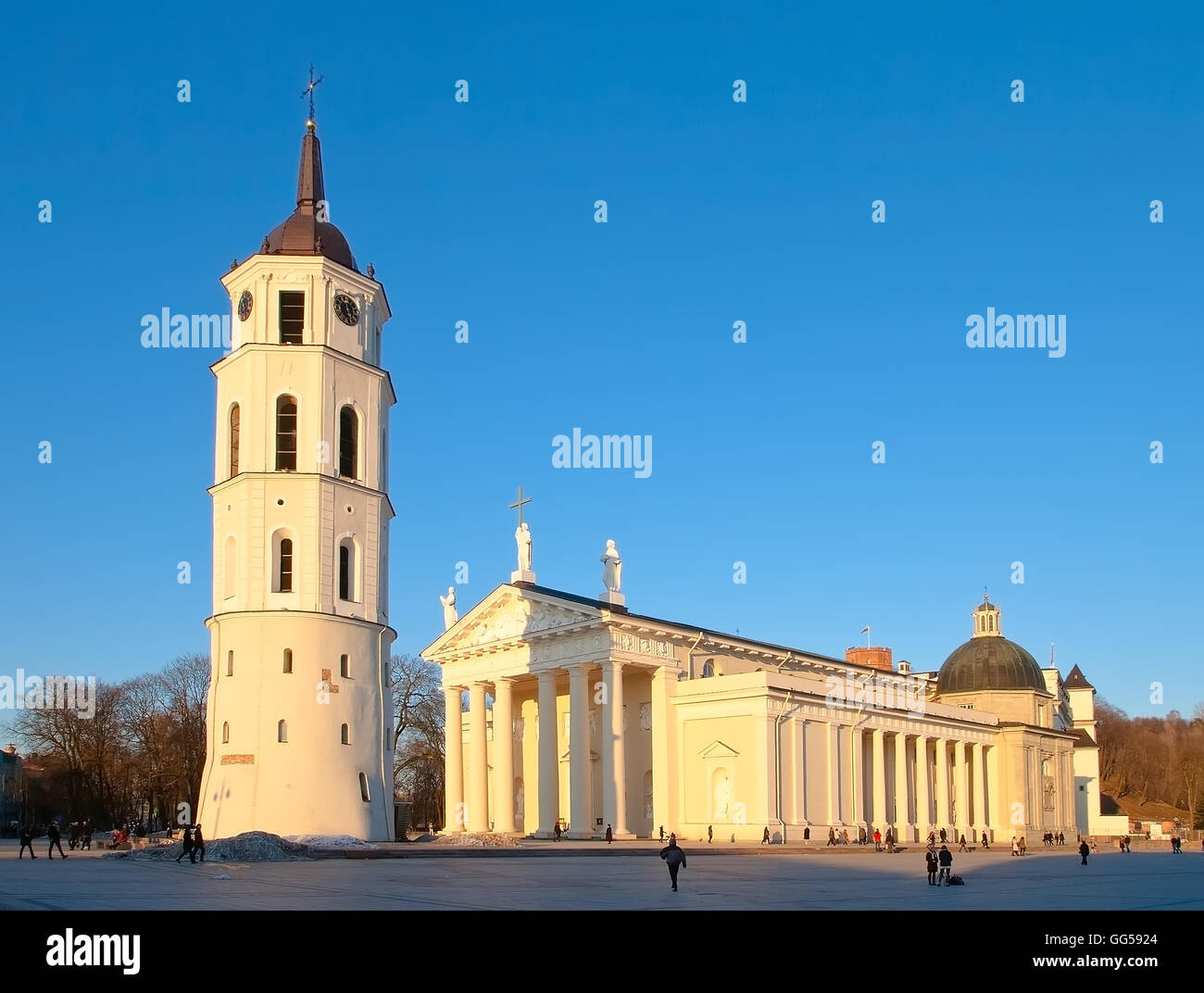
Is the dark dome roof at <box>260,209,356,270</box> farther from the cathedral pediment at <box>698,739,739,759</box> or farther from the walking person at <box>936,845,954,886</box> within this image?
the walking person at <box>936,845,954,886</box>

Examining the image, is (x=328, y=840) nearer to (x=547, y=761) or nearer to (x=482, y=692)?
(x=547, y=761)

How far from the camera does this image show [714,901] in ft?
76.3

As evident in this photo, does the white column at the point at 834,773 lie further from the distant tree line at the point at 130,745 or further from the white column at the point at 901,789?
the distant tree line at the point at 130,745

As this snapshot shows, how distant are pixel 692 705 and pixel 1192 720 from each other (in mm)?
128251

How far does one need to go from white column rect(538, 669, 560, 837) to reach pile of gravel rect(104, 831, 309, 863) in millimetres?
21658

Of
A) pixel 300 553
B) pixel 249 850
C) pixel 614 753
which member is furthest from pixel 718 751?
pixel 249 850

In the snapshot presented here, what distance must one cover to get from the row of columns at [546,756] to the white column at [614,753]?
4 centimetres

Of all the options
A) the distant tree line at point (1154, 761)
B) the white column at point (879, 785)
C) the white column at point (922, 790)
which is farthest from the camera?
the distant tree line at point (1154, 761)

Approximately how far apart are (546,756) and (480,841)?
9941mm

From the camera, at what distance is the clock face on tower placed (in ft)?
157

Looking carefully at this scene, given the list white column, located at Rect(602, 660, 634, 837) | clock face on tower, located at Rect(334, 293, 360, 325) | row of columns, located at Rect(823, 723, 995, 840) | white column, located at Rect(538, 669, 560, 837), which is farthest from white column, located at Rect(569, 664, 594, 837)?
clock face on tower, located at Rect(334, 293, 360, 325)

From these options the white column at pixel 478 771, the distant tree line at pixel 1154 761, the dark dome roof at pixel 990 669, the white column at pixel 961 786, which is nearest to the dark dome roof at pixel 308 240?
the white column at pixel 478 771

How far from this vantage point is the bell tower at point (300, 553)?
4331cm
